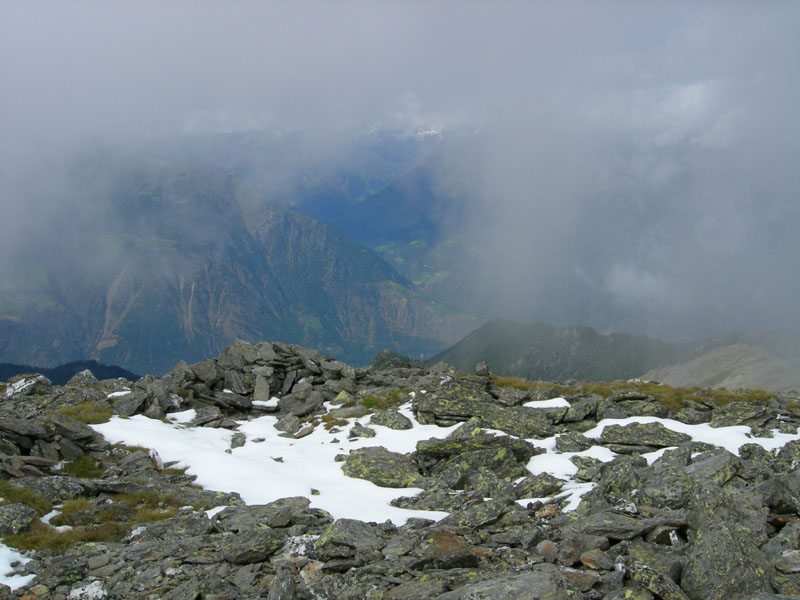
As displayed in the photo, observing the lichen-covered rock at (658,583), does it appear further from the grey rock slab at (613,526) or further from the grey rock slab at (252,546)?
the grey rock slab at (252,546)

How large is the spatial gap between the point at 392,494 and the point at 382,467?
104 inches

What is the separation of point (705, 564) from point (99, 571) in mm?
16478

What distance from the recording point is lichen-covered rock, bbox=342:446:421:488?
25.1 meters

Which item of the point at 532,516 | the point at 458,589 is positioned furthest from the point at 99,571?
the point at 532,516

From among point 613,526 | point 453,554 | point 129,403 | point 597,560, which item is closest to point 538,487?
point 613,526

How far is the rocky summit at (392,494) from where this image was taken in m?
13.1

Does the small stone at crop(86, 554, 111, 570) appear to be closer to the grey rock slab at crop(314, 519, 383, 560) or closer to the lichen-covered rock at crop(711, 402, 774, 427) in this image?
the grey rock slab at crop(314, 519, 383, 560)

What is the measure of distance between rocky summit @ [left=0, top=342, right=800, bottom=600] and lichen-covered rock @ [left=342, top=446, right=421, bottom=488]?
13 cm

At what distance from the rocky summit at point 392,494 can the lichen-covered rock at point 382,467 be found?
0.41ft

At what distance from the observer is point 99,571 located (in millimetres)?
15297

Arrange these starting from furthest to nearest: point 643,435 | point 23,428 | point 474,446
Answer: point 643,435 → point 474,446 → point 23,428

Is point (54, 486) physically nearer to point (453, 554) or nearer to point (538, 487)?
point (453, 554)

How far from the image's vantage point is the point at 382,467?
86.1ft

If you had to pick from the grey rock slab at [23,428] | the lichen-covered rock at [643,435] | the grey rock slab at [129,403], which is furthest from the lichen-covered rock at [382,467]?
the grey rock slab at [129,403]
